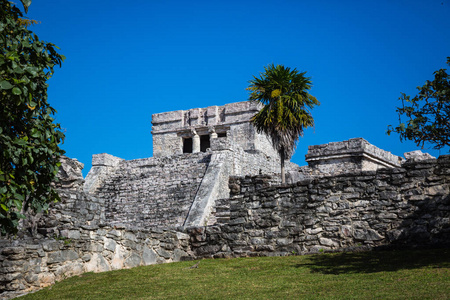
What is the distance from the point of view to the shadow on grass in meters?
→ 8.70

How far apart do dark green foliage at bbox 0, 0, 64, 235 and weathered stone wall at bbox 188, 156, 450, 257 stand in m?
5.30

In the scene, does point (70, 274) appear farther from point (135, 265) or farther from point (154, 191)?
point (154, 191)

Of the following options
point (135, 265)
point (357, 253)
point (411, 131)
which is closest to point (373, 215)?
point (357, 253)

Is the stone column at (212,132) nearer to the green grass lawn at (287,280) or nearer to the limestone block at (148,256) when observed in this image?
the limestone block at (148,256)

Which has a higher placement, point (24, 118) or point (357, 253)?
point (24, 118)

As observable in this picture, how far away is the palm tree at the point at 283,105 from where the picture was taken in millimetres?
17109

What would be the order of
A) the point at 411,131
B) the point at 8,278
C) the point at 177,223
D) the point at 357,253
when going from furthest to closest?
the point at 177,223
the point at 357,253
the point at 411,131
the point at 8,278

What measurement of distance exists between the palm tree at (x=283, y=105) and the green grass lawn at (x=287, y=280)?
271 inches

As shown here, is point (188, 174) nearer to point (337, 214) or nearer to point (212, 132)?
point (337, 214)

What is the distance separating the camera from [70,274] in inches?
387

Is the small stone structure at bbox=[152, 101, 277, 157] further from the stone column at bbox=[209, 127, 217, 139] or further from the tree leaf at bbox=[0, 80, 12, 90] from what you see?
the tree leaf at bbox=[0, 80, 12, 90]

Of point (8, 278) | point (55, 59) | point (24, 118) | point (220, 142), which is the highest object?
point (220, 142)

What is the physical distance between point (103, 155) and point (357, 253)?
1442 centimetres

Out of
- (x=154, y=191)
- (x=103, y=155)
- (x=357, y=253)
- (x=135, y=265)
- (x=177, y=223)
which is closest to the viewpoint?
(x=357, y=253)
